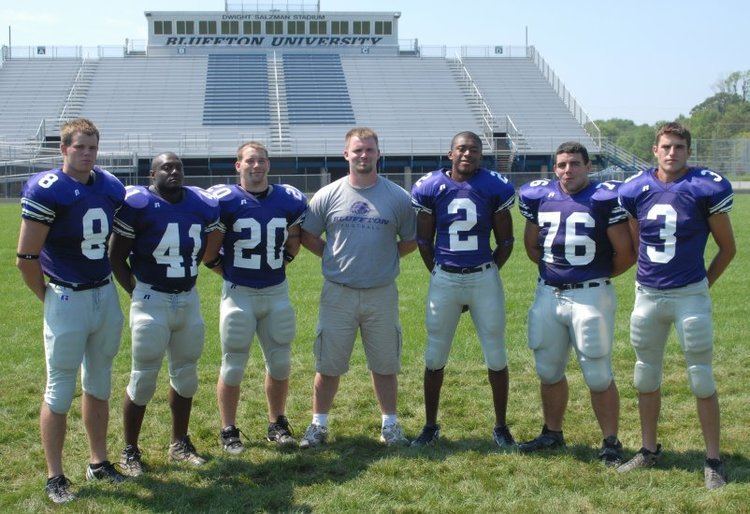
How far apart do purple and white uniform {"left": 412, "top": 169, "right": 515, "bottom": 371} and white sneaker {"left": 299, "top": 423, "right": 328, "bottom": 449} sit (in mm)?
848

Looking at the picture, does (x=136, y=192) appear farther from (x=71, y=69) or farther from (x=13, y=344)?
(x=71, y=69)

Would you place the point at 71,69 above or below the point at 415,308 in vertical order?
above

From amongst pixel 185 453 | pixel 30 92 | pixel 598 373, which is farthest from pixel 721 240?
pixel 30 92

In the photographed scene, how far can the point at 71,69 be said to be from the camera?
43062mm

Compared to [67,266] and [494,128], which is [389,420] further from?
[494,128]

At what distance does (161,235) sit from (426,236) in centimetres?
167

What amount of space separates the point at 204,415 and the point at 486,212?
2455 millimetres

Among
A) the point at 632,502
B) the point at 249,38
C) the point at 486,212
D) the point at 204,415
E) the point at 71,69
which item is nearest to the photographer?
the point at 632,502

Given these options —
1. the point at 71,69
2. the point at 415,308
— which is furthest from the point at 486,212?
the point at 71,69

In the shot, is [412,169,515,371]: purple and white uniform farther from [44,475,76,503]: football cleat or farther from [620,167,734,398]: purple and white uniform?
[44,475,76,503]: football cleat

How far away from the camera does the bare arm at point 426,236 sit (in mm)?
5254

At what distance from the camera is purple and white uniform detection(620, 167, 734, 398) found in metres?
4.41

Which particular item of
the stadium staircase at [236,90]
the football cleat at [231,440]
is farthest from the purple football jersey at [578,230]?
the stadium staircase at [236,90]

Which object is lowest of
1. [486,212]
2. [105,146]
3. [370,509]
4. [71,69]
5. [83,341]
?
[370,509]
